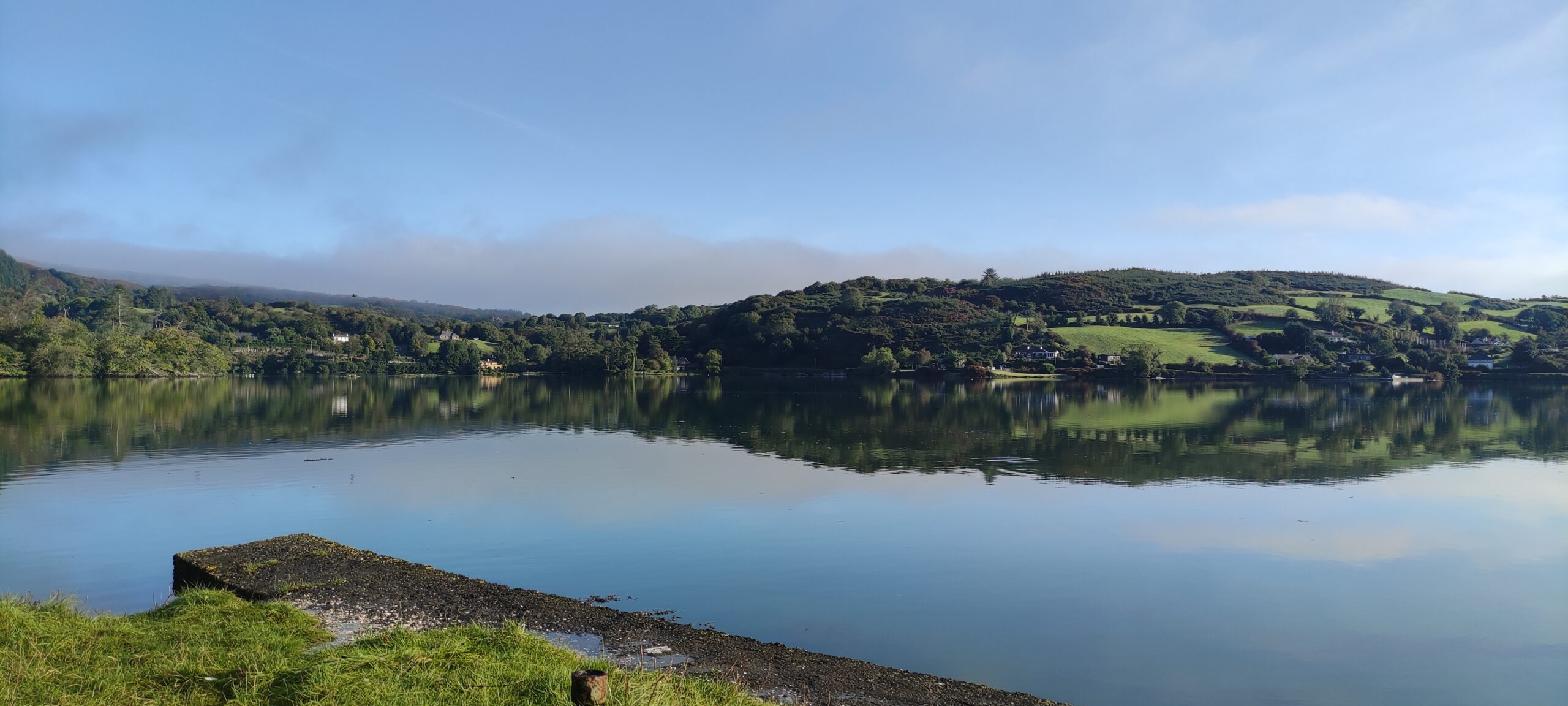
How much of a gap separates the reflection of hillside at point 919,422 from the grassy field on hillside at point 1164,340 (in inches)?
951

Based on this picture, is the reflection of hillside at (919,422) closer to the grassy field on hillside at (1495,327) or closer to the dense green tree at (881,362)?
the dense green tree at (881,362)

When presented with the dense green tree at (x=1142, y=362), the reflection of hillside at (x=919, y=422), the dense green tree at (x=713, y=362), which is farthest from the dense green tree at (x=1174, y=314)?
the dense green tree at (x=713, y=362)

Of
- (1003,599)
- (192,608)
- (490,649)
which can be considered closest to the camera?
(490,649)

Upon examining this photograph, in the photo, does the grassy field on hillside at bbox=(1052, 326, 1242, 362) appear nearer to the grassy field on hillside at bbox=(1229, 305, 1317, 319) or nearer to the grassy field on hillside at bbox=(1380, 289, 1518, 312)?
the grassy field on hillside at bbox=(1229, 305, 1317, 319)

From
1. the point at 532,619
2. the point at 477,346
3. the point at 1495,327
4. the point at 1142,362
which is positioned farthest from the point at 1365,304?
the point at 532,619

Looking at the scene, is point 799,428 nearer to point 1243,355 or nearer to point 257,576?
point 257,576

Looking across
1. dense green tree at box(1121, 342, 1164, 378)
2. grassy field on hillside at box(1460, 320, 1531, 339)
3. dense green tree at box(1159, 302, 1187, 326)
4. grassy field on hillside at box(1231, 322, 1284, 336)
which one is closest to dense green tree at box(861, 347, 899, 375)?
dense green tree at box(1121, 342, 1164, 378)

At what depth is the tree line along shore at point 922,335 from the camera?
105 metres

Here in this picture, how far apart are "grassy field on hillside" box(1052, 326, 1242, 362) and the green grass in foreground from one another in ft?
366

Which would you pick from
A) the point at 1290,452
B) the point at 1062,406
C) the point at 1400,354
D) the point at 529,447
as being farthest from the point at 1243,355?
the point at 529,447

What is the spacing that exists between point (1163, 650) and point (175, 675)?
36.8 feet

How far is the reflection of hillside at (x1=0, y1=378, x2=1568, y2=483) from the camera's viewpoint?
31.4 metres

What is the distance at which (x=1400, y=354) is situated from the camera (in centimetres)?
10675

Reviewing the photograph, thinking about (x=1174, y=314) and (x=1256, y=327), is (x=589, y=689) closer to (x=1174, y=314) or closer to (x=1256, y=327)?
(x=1256, y=327)
